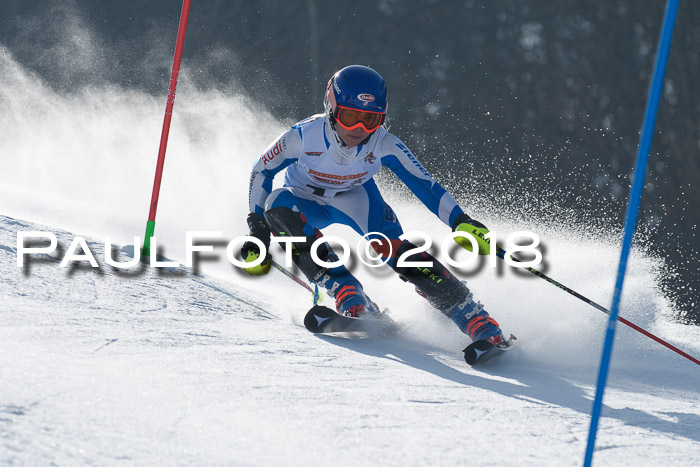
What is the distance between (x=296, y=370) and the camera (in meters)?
2.14

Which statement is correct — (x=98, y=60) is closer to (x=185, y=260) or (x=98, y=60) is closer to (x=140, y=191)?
(x=140, y=191)

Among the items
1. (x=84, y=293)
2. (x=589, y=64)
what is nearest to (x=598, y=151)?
(x=589, y=64)

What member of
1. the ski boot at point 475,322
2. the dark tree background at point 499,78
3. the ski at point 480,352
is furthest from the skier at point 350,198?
the dark tree background at point 499,78

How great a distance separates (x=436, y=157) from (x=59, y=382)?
45.1 feet

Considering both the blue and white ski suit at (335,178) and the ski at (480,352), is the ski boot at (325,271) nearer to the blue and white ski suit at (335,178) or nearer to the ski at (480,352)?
the blue and white ski suit at (335,178)

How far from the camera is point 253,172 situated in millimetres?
3355

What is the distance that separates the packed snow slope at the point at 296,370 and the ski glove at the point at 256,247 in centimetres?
21

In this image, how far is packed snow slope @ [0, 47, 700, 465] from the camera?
1492mm

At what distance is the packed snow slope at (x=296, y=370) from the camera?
1492 mm

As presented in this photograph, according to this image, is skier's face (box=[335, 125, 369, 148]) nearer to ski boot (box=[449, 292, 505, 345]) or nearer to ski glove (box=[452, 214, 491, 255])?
ski glove (box=[452, 214, 491, 255])

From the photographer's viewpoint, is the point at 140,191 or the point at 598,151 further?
the point at 598,151

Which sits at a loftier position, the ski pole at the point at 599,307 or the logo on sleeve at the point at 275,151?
the logo on sleeve at the point at 275,151

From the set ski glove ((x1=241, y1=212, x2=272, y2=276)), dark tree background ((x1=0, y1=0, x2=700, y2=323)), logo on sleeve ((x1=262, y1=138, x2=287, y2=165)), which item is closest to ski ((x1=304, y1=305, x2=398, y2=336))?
ski glove ((x1=241, y1=212, x2=272, y2=276))

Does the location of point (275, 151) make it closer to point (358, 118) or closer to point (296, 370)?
point (358, 118)
